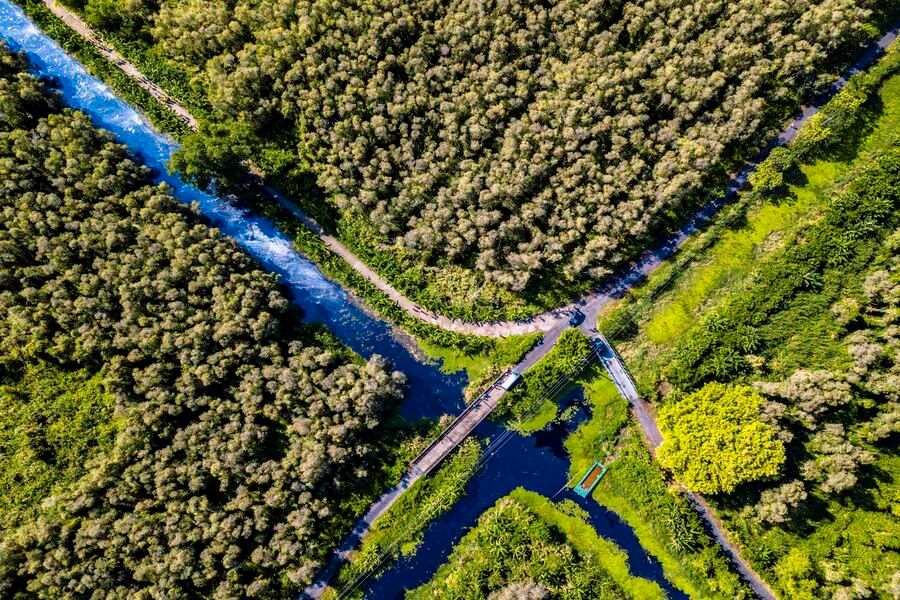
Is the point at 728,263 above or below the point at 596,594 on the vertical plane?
above

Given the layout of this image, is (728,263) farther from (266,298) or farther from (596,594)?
(266,298)

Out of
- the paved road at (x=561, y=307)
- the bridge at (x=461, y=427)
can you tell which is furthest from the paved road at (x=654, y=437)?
the bridge at (x=461, y=427)

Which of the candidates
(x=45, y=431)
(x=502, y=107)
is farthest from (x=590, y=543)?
(x=45, y=431)

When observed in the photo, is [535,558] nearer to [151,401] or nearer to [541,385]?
[541,385]

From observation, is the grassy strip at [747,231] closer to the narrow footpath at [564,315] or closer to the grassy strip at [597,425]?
the narrow footpath at [564,315]

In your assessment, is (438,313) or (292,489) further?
(438,313)

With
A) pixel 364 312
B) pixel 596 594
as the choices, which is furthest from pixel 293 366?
pixel 596 594

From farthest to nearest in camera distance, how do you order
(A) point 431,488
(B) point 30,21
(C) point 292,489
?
1. (B) point 30,21
2. (A) point 431,488
3. (C) point 292,489
